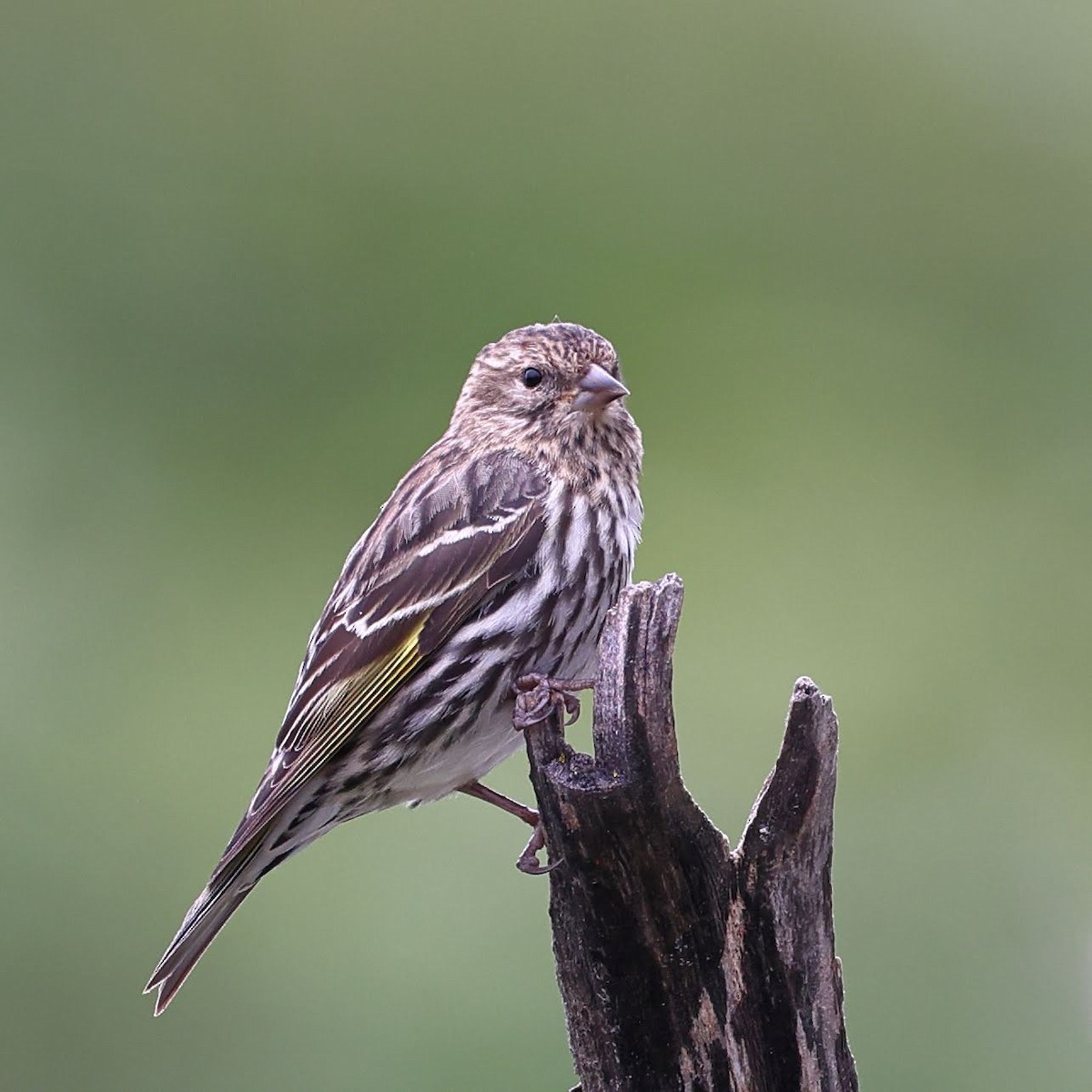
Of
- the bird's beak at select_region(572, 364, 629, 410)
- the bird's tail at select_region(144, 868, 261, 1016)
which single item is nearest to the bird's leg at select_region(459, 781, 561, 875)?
the bird's tail at select_region(144, 868, 261, 1016)

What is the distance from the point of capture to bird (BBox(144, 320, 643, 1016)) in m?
5.16

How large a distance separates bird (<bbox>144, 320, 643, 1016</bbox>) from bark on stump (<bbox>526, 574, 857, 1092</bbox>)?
90 centimetres

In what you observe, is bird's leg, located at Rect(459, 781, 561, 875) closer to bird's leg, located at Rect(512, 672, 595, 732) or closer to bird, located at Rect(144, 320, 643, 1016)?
bird, located at Rect(144, 320, 643, 1016)

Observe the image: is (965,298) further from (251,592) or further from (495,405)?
(495,405)

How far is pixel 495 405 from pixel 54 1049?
12.1ft

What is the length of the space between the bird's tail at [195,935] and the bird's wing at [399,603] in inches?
2.0

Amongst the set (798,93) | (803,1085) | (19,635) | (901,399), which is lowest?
(803,1085)

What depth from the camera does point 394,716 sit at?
5.23 meters

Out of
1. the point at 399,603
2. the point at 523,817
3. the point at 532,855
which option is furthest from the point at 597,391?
the point at 532,855

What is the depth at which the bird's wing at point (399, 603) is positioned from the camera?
5180 mm

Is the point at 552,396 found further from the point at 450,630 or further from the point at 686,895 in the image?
the point at 686,895

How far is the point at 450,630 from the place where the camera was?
16.9ft

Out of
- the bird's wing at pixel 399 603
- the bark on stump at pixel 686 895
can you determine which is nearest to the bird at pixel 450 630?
the bird's wing at pixel 399 603

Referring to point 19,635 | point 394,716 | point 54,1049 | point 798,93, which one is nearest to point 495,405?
point 394,716
